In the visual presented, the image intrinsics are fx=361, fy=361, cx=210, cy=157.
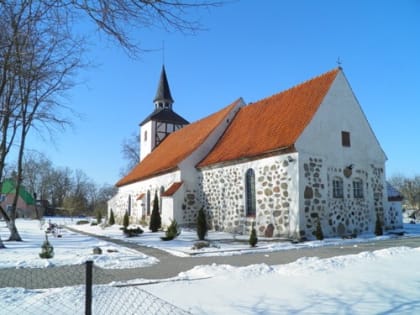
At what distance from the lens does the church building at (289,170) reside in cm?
1543

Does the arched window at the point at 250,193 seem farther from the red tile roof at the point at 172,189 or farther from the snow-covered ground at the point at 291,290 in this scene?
the snow-covered ground at the point at 291,290

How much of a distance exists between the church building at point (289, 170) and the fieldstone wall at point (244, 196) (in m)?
0.04

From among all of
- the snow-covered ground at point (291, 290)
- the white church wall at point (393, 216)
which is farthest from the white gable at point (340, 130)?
the snow-covered ground at point (291, 290)

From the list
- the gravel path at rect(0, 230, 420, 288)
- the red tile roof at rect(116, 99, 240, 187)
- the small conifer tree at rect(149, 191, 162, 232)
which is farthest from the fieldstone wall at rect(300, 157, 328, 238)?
the small conifer tree at rect(149, 191, 162, 232)

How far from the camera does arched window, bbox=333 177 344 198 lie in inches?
649

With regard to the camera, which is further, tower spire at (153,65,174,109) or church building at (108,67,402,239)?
tower spire at (153,65,174,109)

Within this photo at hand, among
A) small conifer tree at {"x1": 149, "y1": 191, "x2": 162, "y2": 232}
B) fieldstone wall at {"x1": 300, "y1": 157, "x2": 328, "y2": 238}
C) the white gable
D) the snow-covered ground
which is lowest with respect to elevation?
the snow-covered ground

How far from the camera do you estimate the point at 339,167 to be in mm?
16734

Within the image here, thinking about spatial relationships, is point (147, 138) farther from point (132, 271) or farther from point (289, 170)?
point (132, 271)

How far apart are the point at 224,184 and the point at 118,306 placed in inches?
557

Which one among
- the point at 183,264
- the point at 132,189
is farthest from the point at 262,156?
the point at 132,189

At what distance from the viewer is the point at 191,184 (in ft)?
68.8

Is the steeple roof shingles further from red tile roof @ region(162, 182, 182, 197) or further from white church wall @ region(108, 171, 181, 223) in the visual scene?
red tile roof @ region(162, 182, 182, 197)

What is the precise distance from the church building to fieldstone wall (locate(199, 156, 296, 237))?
4cm
